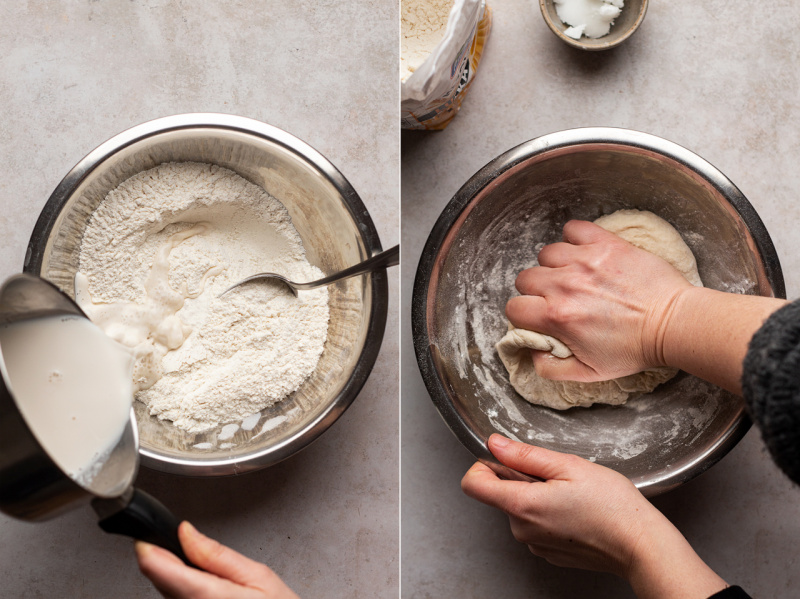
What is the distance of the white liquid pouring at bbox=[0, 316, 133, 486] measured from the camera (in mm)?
581

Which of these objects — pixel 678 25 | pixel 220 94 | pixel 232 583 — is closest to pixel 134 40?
pixel 220 94

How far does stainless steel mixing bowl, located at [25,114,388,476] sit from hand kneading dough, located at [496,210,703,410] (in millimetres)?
264

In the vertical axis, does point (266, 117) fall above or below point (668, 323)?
above

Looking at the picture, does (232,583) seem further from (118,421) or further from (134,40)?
(134,40)

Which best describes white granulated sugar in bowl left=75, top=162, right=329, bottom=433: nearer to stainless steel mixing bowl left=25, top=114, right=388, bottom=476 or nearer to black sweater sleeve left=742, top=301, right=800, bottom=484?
stainless steel mixing bowl left=25, top=114, right=388, bottom=476

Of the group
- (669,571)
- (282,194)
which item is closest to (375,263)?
(282,194)

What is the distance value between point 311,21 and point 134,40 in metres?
0.26

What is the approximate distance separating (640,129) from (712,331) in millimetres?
445

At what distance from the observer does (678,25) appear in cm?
100

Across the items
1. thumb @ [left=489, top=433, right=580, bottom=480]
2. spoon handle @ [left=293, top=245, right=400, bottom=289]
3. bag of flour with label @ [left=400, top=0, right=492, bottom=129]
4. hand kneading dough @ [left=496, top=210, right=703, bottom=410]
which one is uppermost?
bag of flour with label @ [left=400, top=0, right=492, bottom=129]

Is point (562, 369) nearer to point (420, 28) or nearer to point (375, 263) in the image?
point (375, 263)

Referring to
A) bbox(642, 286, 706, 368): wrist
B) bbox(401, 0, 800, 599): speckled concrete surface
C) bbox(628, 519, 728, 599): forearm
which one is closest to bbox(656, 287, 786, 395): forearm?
bbox(642, 286, 706, 368): wrist

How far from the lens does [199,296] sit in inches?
31.4

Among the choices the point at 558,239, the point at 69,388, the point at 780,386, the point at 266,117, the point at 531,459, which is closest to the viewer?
the point at 780,386
